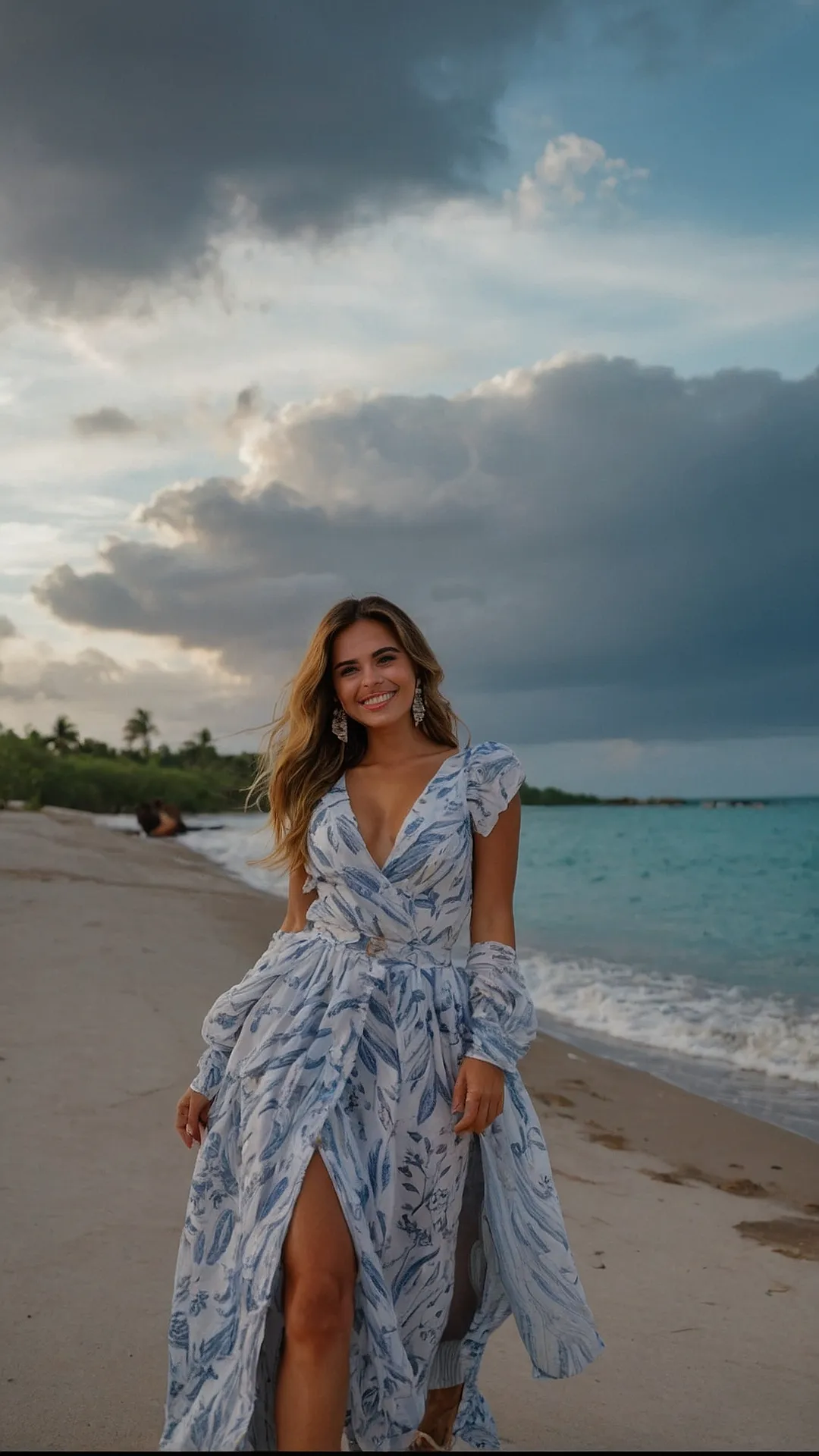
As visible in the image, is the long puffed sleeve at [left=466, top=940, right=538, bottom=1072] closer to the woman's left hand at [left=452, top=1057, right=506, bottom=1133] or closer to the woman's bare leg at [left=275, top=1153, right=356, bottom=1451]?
the woman's left hand at [left=452, top=1057, right=506, bottom=1133]

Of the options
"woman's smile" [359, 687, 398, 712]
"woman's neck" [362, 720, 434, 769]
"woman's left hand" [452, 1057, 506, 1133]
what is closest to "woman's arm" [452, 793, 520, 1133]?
"woman's left hand" [452, 1057, 506, 1133]

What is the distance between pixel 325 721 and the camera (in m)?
3.39

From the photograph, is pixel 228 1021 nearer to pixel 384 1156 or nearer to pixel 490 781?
pixel 384 1156

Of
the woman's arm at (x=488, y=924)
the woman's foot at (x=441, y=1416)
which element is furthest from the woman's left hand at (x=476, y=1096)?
the woman's foot at (x=441, y=1416)

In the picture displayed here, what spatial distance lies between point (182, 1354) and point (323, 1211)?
582 mm

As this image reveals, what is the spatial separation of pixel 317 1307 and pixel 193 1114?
677 millimetres

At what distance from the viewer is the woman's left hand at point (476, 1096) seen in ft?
8.89

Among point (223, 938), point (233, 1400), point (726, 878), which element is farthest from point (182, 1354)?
point (726, 878)

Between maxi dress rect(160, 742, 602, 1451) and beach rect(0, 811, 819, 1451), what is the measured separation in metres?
0.53

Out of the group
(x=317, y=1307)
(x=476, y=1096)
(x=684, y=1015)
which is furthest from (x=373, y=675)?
(x=684, y=1015)

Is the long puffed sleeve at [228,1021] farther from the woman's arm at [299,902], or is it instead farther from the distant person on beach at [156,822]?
the distant person on beach at [156,822]

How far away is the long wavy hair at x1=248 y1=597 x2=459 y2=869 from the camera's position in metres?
3.30

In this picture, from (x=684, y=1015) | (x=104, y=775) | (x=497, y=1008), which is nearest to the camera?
(x=497, y=1008)

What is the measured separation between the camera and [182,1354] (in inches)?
108
